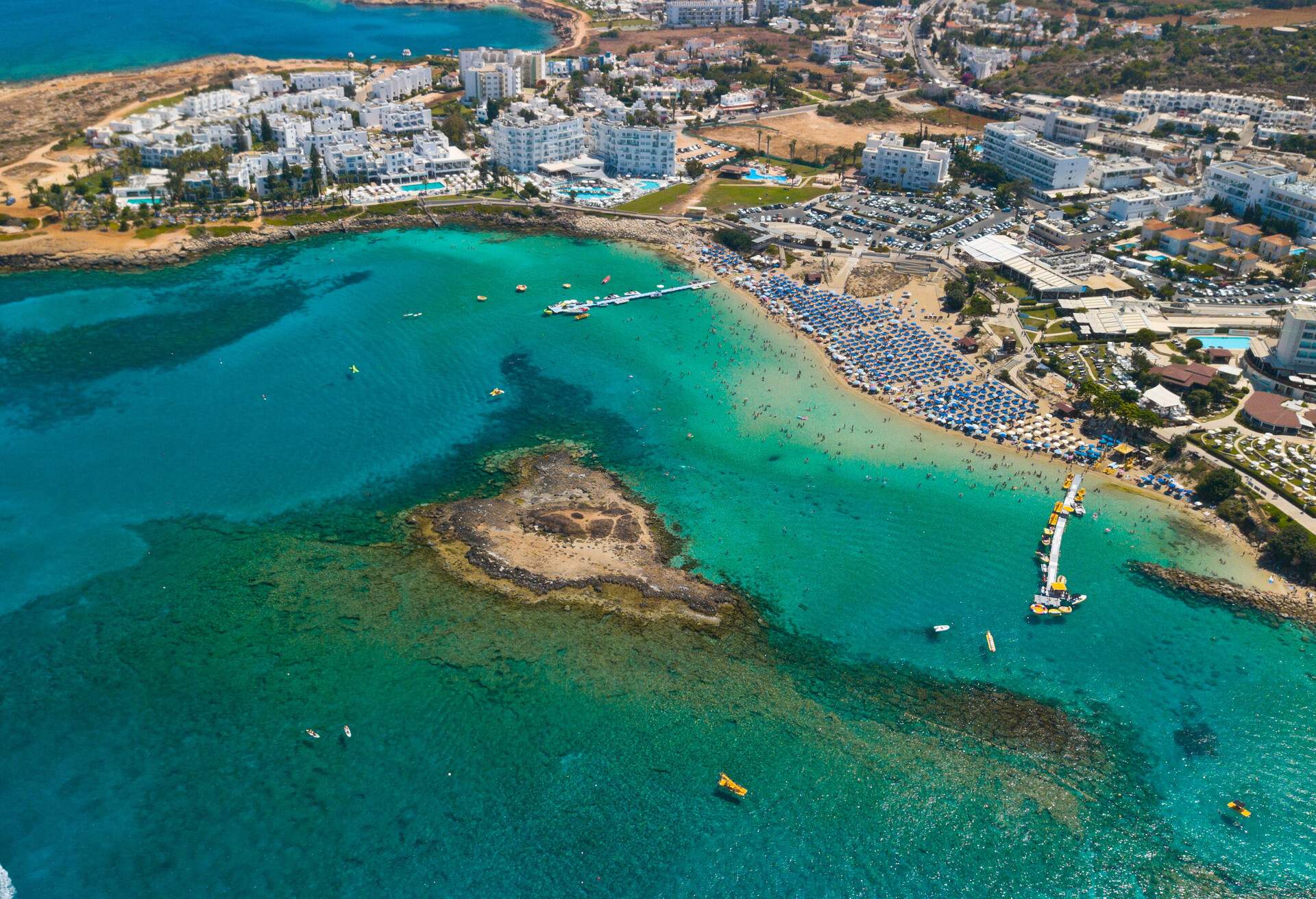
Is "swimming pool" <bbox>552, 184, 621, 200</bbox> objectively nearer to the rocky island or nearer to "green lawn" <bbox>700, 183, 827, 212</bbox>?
"green lawn" <bbox>700, 183, 827, 212</bbox>

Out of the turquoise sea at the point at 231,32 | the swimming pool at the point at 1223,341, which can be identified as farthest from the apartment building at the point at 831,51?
the swimming pool at the point at 1223,341

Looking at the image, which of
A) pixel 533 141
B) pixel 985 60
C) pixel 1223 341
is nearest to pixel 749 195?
pixel 533 141

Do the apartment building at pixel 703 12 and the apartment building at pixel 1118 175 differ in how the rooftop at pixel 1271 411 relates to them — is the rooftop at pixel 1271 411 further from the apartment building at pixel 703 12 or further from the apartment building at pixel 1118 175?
the apartment building at pixel 703 12

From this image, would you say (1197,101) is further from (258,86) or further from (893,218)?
(258,86)

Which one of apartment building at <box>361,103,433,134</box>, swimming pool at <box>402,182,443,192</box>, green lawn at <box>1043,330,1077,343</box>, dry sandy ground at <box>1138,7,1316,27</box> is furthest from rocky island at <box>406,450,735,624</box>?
dry sandy ground at <box>1138,7,1316,27</box>

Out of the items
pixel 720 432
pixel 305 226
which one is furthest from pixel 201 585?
pixel 305 226

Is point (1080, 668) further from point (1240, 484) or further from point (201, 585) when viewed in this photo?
point (201, 585)
